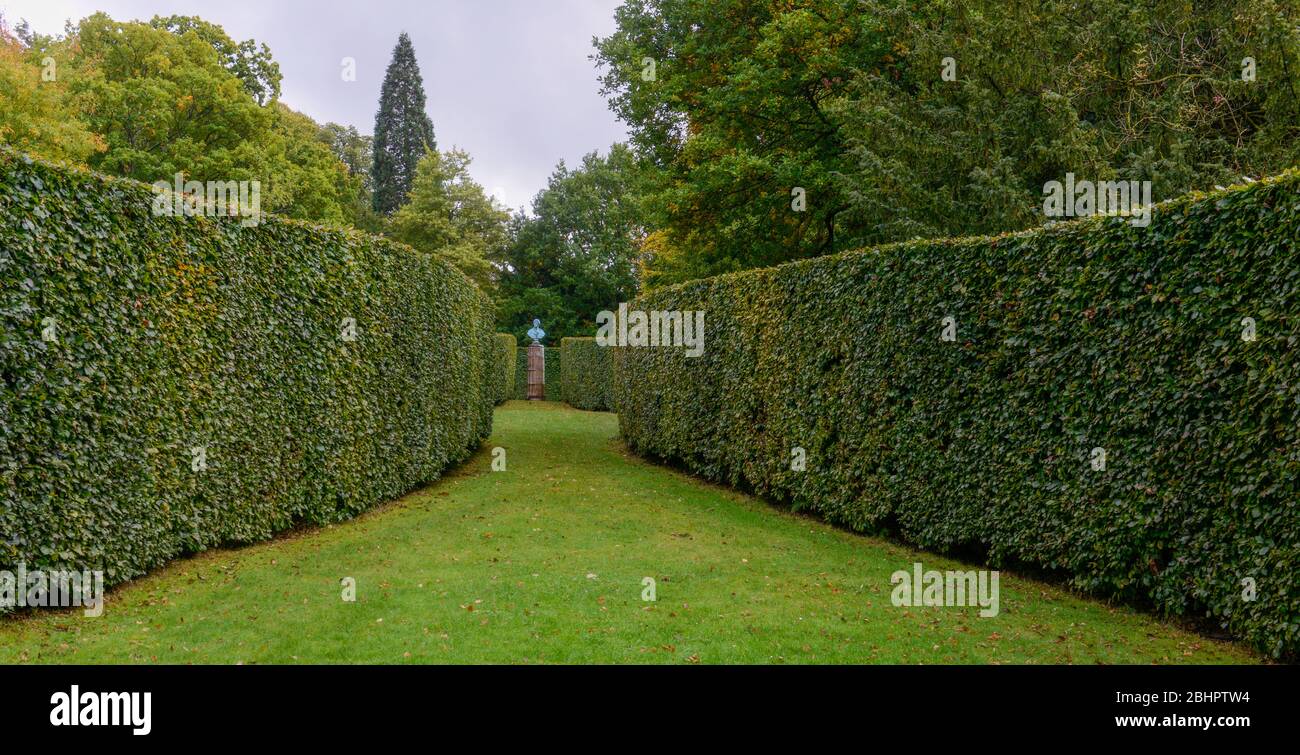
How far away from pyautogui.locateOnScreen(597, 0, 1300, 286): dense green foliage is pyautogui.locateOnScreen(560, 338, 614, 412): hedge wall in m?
8.86

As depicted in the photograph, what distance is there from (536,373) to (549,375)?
786mm

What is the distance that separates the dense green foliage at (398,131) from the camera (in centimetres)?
4791

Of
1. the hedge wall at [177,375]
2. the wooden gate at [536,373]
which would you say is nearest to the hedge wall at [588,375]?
the wooden gate at [536,373]

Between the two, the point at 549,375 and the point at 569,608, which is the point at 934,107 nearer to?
the point at 569,608

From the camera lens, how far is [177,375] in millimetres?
6660

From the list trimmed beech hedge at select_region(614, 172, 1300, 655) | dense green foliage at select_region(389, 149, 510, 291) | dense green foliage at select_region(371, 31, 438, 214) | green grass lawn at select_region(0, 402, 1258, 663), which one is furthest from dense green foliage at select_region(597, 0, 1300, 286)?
dense green foliage at select_region(371, 31, 438, 214)

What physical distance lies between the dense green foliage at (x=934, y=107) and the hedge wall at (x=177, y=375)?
10.2 meters

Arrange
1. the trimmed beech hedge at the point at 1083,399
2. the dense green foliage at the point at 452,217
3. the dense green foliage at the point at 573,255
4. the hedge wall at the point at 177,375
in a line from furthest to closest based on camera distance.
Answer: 1. the dense green foliage at the point at 573,255
2. the dense green foliage at the point at 452,217
3. the hedge wall at the point at 177,375
4. the trimmed beech hedge at the point at 1083,399

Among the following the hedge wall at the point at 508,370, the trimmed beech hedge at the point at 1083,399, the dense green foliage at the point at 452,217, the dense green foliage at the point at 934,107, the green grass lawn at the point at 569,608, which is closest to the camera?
the trimmed beech hedge at the point at 1083,399

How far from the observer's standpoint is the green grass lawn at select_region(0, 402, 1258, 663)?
4906 millimetres

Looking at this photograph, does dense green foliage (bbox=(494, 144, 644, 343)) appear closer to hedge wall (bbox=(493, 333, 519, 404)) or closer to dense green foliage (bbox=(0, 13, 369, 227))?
hedge wall (bbox=(493, 333, 519, 404))

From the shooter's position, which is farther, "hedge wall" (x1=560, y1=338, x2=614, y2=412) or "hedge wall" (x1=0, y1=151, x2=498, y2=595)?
"hedge wall" (x1=560, y1=338, x2=614, y2=412)

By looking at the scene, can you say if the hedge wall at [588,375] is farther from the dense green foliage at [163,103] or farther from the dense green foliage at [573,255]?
the dense green foliage at [163,103]
